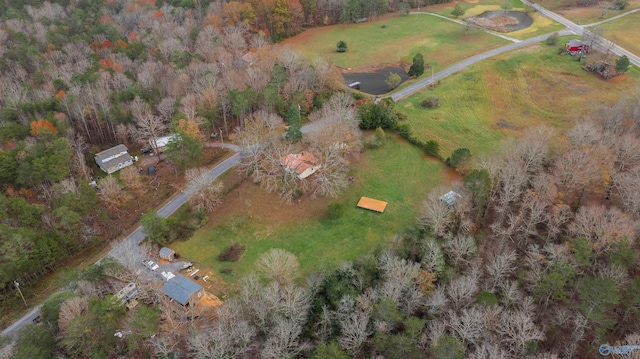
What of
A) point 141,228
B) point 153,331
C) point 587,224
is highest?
point 587,224

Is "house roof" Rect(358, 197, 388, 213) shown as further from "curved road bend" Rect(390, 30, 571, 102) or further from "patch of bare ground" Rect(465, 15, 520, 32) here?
"patch of bare ground" Rect(465, 15, 520, 32)

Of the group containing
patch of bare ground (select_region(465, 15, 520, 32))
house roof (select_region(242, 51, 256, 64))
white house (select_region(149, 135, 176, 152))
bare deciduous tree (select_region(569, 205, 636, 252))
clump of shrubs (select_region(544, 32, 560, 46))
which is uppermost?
clump of shrubs (select_region(544, 32, 560, 46))

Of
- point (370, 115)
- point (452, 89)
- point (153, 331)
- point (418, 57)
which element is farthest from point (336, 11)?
point (153, 331)

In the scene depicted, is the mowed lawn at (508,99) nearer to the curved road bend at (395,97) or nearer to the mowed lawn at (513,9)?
the curved road bend at (395,97)

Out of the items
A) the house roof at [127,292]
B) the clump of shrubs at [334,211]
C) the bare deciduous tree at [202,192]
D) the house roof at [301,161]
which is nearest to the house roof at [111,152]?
the bare deciduous tree at [202,192]

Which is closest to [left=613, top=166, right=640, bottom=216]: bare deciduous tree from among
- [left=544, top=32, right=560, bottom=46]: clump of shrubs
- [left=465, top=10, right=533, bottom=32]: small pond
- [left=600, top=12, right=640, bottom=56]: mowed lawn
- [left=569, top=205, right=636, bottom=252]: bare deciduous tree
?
[left=569, top=205, right=636, bottom=252]: bare deciduous tree

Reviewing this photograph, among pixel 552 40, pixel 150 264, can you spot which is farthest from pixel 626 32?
pixel 150 264

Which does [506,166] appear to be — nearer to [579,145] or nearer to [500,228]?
[500,228]
